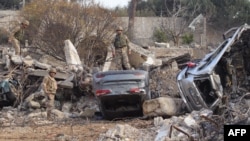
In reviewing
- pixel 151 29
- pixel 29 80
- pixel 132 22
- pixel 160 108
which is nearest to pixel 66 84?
pixel 29 80

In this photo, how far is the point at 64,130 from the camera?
10.1 meters

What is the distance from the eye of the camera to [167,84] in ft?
44.0

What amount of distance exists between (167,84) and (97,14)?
35.7ft

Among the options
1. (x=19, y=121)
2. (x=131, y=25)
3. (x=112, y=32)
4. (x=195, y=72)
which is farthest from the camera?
(x=131, y=25)

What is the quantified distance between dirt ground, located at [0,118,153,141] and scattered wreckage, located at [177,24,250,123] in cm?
101

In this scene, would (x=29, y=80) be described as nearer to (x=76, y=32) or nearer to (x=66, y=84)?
(x=66, y=84)

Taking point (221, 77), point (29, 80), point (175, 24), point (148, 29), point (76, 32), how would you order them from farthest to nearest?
point (148, 29) < point (175, 24) < point (76, 32) < point (29, 80) < point (221, 77)

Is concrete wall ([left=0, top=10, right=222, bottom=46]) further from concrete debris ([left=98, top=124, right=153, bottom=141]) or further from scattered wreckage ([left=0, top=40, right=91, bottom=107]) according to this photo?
concrete debris ([left=98, top=124, right=153, bottom=141])

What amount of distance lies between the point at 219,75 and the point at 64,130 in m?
3.16

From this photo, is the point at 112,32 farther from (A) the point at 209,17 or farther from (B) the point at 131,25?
(A) the point at 209,17

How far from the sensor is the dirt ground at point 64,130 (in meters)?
9.13

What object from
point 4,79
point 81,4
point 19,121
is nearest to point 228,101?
point 19,121

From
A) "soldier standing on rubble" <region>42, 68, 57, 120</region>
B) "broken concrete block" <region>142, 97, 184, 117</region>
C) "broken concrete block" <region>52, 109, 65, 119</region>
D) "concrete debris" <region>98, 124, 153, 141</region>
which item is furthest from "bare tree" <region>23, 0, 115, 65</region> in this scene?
"concrete debris" <region>98, 124, 153, 141</region>

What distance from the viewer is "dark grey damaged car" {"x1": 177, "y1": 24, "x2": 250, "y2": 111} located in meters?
9.91
